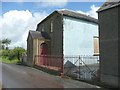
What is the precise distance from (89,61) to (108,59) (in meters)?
12.5

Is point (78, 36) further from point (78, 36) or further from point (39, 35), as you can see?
point (39, 35)

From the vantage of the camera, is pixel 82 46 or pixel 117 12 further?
pixel 82 46

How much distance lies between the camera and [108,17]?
13.9 metres

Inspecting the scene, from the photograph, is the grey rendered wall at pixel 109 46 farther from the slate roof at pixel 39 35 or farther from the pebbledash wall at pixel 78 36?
the slate roof at pixel 39 35

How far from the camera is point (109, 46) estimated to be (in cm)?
1364

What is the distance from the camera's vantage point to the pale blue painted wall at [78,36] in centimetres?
2552

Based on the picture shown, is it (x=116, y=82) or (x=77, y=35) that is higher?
(x=77, y=35)

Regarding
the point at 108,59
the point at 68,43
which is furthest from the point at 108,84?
the point at 68,43

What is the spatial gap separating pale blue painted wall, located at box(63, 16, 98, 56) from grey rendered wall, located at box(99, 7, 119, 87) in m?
11.1

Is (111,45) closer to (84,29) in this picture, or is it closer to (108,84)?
(108,84)

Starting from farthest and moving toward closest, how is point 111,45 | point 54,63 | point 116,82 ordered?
point 54,63
point 111,45
point 116,82

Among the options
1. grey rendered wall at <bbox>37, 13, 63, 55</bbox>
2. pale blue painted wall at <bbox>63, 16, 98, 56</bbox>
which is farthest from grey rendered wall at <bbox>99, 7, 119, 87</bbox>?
grey rendered wall at <bbox>37, 13, 63, 55</bbox>

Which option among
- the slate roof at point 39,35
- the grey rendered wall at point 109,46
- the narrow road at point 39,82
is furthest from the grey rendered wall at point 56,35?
the grey rendered wall at point 109,46

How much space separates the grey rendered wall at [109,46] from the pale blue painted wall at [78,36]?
1106 centimetres
